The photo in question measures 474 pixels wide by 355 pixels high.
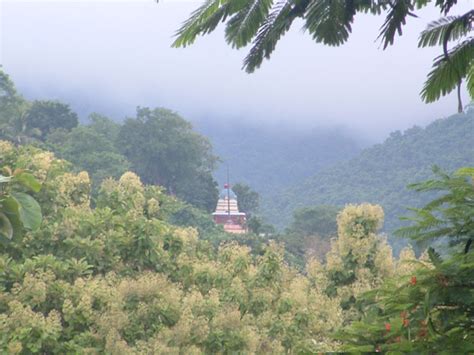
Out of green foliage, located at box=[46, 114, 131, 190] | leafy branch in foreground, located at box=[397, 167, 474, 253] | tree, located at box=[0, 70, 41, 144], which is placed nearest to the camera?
leafy branch in foreground, located at box=[397, 167, 474, 253]

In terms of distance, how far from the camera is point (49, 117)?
27.8 metres

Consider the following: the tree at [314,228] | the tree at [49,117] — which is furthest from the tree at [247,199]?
the tree at [49,117]

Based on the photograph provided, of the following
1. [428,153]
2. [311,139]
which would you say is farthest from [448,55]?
[311,139]

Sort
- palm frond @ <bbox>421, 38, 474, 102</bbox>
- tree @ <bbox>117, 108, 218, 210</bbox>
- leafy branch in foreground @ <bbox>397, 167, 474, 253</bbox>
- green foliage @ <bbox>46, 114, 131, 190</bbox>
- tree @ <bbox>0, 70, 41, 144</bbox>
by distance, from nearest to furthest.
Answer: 1. palm frond @ <bbox>421, 38, 474, 102</bbox>
2. leafy branch in foreground @ <bbox>397, 167, 474, 253</bbox>
3. green foliage @ <bbox>46, 114, 131, 190</bbox>
4. tree @ <bbox>0, 70, 41, 144</bbox>
5. tree @ <bbox>117, 108, 218, 210</bbox>

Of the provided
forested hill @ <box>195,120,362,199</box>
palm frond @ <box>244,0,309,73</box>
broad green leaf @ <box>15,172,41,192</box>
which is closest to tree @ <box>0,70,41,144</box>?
broad green leaf @ <box>15,172,41,192</box>

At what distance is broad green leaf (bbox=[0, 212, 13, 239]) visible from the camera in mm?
2080

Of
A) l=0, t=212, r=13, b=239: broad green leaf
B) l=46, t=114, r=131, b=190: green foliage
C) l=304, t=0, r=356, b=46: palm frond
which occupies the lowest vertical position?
l=0, t=212, r=13, b=239: broad green leaf

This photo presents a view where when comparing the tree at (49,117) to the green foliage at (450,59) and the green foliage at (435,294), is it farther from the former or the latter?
the green foliage at (450,59)

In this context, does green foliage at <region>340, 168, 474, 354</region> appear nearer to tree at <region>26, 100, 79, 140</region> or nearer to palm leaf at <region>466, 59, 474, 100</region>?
palm leaf at <region>466, 59, 474, 100</region>

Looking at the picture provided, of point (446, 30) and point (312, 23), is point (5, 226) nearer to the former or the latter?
point (312, 23)

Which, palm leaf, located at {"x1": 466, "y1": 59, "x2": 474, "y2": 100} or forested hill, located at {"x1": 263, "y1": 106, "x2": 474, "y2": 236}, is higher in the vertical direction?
forested hill, located at {"x1": 263, "y1": 106, "x2": 474, "y2": 236}

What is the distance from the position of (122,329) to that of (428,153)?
108ft

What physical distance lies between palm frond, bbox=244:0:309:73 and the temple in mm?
23806

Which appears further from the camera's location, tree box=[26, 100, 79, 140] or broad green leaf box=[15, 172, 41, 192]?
tree box=[26, 100, 79, 140]
